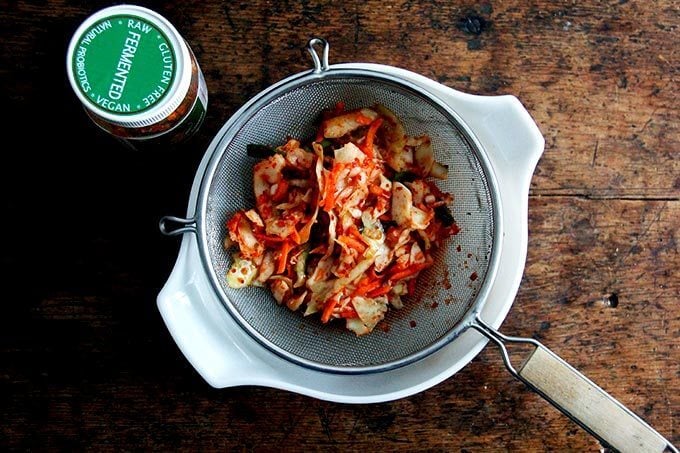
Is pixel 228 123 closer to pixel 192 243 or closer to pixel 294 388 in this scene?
pixel 192 243

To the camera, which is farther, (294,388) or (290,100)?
(290,100)

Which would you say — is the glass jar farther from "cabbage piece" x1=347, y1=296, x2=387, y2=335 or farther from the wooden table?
"cabbage piece" x1=347, y1=296, x2=387, y2=335

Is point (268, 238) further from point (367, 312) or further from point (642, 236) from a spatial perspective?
point (642, 236)

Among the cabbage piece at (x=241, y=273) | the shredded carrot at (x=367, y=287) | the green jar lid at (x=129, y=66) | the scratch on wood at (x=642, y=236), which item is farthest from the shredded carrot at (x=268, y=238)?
the scratch on wood at (x=642, y=236)

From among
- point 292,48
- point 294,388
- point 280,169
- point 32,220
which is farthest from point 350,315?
point 32,220

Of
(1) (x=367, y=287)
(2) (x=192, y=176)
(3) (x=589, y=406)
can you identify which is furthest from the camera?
(2) (x=192, y=176)

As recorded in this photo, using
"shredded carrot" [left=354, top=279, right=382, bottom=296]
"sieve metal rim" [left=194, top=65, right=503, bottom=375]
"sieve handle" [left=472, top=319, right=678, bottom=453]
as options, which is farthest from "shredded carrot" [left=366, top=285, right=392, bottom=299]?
"sieve handle" [left=472, top=319, right=678, bottom=453]

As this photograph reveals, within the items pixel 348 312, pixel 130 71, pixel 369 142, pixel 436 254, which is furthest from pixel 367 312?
pixel 130 71
